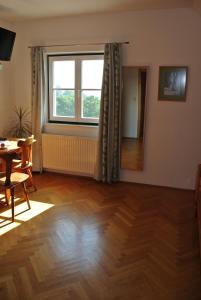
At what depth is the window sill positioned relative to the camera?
436 cm

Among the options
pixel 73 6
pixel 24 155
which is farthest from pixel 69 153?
pixel 73 6

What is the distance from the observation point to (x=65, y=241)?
2.57 m

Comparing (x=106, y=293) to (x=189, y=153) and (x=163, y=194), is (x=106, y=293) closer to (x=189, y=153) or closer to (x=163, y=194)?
(x=163, y=194)

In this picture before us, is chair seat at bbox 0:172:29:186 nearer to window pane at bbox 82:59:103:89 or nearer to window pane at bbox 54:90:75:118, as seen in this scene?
window pane at bbox 54:90:75:118

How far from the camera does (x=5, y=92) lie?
463cm

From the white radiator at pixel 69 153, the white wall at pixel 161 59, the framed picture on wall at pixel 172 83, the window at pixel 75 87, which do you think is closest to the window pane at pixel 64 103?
the window at pixel 75 87

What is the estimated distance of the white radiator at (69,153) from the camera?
4.35 m

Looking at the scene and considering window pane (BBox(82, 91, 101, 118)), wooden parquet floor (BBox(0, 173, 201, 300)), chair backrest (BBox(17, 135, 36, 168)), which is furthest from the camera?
window pane (BBox(82, 91, 101, 118))

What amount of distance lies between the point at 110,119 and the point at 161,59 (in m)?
1.14

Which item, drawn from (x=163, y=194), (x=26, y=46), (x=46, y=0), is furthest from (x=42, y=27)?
(x=163, y=194)

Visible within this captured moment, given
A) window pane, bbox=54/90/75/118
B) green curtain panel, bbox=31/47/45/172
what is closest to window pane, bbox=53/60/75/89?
window pane, bbox=54/90/75/118

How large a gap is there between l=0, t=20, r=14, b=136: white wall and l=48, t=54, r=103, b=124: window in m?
0.76

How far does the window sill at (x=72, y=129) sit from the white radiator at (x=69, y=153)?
0.12 m

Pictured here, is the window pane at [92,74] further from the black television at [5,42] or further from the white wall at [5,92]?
the white wall at [5,92]
